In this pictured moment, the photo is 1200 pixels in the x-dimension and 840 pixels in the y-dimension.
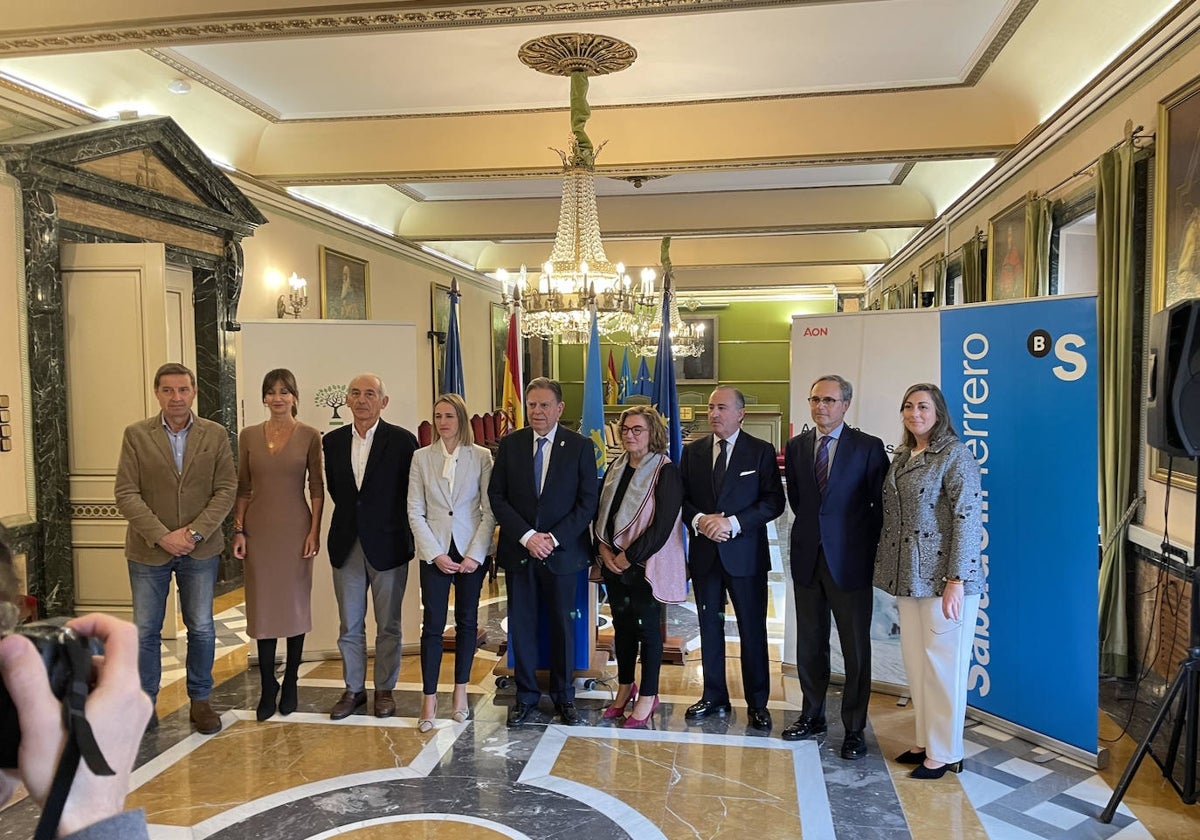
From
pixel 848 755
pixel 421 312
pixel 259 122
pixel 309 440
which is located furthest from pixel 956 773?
pixel 421 312

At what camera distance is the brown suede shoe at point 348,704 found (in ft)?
12.6

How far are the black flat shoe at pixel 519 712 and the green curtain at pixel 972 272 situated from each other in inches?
203

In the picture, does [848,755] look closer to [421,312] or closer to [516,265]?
[421,312]

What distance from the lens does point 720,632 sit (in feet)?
12.4

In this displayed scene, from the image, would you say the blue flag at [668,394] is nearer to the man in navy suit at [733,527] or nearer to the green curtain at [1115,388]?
the man in navy suit at [733,527]

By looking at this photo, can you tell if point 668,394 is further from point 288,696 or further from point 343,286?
point 343,286

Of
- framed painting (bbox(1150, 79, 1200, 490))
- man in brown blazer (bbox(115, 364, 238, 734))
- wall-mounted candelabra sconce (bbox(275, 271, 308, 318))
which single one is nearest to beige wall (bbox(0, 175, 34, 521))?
man in brown blazer (bbox(115, 364, 238, 734))

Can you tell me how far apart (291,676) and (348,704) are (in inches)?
11.9

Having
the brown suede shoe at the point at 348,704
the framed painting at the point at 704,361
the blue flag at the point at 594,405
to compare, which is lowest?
the brown suede shoe at the point at 348,704

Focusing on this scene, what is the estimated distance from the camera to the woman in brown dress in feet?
12.3

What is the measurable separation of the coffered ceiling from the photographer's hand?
3188 millimetres

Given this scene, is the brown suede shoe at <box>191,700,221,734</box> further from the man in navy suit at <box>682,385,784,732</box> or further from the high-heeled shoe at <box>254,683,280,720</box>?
the man in navy suit at <box>682,385,784,732</box>

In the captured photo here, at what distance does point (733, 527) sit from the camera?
3547 mm

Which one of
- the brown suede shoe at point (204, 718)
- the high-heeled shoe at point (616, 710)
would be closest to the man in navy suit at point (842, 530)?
the high-heeled shoe at point (616, 710)
